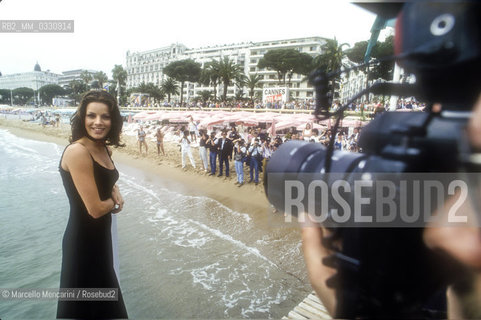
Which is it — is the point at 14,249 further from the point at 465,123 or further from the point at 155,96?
the point at 155,96

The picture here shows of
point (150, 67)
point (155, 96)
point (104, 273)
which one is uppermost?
point (150, 67)

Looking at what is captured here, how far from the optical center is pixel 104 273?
1829 mm

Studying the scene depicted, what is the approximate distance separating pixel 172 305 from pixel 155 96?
202 feet

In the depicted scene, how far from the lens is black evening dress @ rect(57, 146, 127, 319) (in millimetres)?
1698

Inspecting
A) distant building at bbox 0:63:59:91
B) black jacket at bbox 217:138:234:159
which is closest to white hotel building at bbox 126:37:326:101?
distant building at bbox 0:63:59:91

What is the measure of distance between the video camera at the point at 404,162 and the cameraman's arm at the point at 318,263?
26 millimetres

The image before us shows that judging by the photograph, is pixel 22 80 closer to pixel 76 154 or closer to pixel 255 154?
pixel 255 154

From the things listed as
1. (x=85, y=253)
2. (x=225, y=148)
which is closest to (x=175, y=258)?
(x=85, y=253)

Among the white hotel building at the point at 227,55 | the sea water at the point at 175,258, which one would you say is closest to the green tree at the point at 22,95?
the white hotel building at the point at 227,55

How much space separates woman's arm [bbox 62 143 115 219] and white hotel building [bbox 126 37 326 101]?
53.9 meters

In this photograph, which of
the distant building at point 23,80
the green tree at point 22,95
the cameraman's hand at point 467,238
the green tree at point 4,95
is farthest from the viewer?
the green tree at point 22,95

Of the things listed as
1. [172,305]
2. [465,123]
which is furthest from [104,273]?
[172,305]

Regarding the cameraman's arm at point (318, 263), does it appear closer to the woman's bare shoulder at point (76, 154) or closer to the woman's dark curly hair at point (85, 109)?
the woman's bare shoulder at point (76, 154)

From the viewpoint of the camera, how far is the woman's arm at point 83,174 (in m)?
1.61
